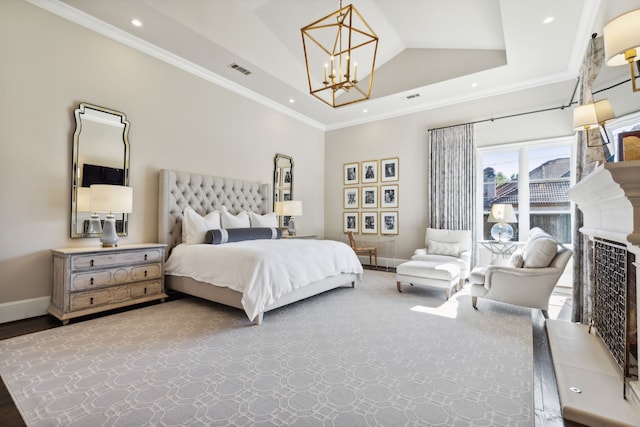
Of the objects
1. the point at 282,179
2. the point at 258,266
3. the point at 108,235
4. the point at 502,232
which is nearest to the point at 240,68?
the point at 282,179

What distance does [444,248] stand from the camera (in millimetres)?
5266

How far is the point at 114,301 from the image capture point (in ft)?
11.1

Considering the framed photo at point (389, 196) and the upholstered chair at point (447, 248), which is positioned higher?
the framed photo at point (389, 196)

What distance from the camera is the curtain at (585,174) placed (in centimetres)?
305

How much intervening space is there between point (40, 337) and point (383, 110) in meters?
6.44

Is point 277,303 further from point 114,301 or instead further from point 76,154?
point 76,154

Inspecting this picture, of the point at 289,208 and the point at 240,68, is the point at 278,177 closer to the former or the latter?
the point at 289,208

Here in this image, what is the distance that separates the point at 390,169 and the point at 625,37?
16.6 ft

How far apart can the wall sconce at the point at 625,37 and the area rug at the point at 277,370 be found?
2.06 m

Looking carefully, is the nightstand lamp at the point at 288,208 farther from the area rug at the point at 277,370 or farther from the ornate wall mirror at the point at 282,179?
the area rug at the point at 277,370

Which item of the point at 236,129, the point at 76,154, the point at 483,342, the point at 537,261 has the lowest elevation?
the point at 483,342

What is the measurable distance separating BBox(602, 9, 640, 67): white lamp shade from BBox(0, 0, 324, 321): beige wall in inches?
188


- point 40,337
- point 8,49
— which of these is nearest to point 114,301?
point 40,337

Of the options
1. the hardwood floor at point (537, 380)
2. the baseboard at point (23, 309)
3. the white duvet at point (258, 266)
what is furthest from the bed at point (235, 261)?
the baseboard at point (23, 309)
